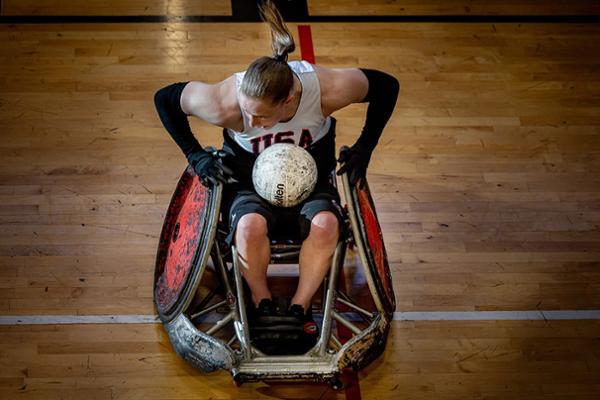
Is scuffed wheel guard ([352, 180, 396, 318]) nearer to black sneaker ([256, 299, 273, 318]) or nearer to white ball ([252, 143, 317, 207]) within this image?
white ball ([252, 143, 317, 207])

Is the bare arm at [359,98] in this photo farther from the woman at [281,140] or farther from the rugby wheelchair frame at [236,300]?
the rugby wheelchair frame at [236,300]

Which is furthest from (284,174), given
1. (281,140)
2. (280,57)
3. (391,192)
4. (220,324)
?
(391,192)

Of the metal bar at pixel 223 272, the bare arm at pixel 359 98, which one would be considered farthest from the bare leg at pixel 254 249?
the bare arm at pixel 359 98

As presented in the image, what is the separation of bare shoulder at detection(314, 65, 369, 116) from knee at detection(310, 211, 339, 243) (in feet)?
1.59

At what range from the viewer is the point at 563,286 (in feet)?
15.5

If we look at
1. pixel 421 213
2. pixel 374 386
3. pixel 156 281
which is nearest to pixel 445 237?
pixel 421 213

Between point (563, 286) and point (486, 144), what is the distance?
3.54 ft

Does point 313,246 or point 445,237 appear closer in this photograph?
point 313,246

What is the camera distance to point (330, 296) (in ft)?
13.2

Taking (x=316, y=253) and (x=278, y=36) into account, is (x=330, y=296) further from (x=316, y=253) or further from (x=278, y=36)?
(x=278, y=36)

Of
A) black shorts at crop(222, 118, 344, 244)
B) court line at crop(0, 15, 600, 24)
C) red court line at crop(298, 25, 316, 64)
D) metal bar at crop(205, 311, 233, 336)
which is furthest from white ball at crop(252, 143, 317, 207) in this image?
court line at crop(0, 15, 600, 24)

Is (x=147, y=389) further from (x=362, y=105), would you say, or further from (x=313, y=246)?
(x=362, y=105)

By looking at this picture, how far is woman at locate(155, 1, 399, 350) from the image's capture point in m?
3.98

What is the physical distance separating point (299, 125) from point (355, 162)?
1.06ft
